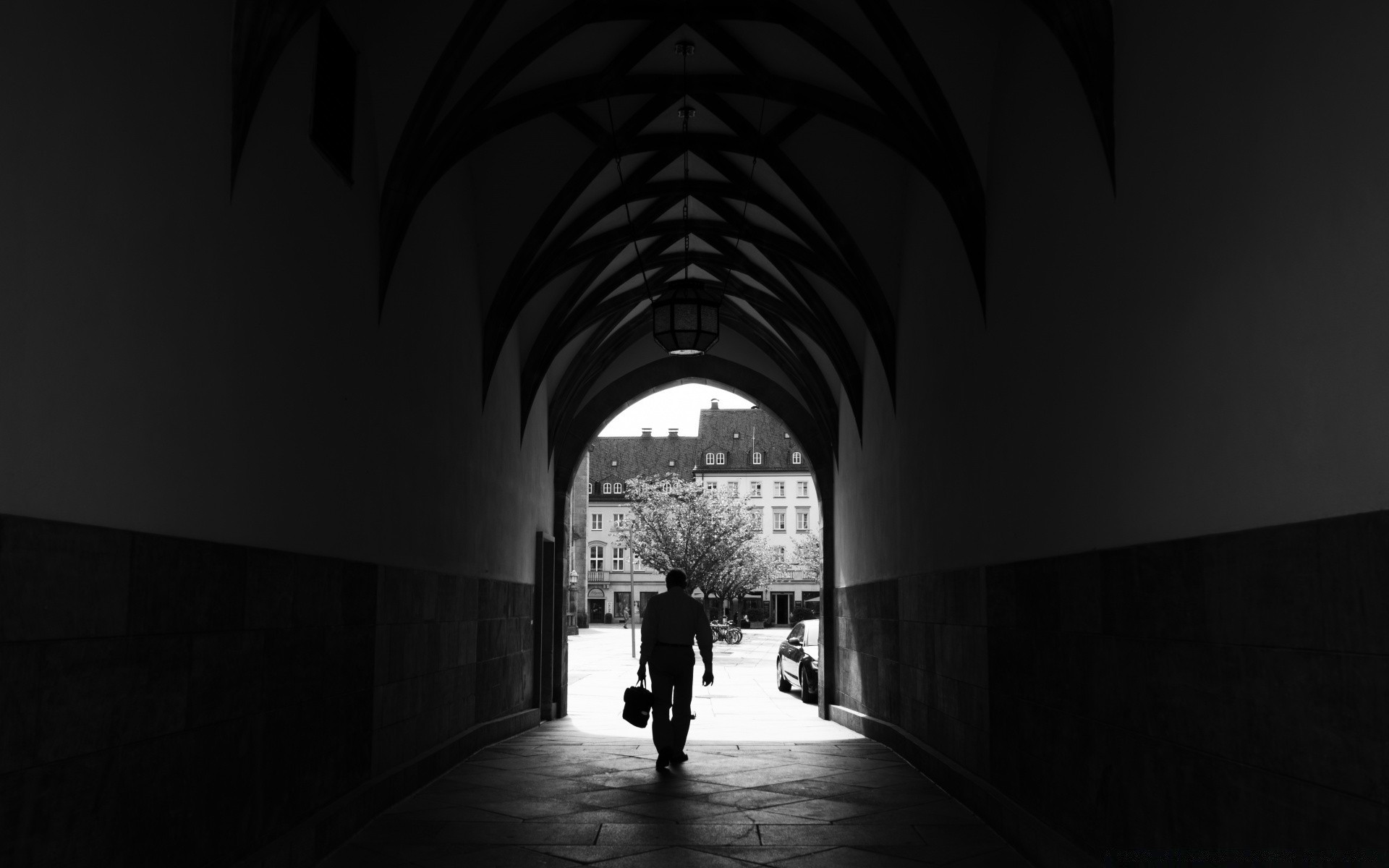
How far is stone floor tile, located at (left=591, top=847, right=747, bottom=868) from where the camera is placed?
589 centimetres

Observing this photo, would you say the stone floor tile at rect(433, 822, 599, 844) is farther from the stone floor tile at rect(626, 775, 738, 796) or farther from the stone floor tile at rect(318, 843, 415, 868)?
the stone floor tile at rect(626, 775, 738, 796)

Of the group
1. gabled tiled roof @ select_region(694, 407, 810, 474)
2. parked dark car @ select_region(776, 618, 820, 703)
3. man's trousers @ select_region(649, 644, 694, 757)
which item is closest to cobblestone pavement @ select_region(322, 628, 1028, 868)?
man's trousers @ select_region(649, 644, 694, 757)

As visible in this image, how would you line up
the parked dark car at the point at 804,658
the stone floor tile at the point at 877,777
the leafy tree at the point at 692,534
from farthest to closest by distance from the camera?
1. the leafy tree at the point at 692,534
2. the parked dark car at the point at 804,658
3. the stone floor tile at the point at 877,777

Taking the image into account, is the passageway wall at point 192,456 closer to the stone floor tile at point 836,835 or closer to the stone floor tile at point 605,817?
the stone floor tile at point 605,817

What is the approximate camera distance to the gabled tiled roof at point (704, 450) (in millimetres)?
65062

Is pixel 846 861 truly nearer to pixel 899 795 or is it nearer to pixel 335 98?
pixel 899 795

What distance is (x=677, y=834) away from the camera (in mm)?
6707

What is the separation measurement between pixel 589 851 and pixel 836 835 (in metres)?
1.47

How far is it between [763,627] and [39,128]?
57.6m

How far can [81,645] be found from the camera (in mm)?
4055

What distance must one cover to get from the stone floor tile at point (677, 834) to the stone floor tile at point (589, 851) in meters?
0.14

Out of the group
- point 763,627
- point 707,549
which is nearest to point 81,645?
point 707,549

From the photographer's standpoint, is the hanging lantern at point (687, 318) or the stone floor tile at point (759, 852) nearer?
the stone floor tile at point (759, 852)

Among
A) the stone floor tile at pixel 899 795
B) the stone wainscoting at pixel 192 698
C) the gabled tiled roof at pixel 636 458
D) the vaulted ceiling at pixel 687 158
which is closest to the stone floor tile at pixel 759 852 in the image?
the stone floor tile at pixel 899 795
